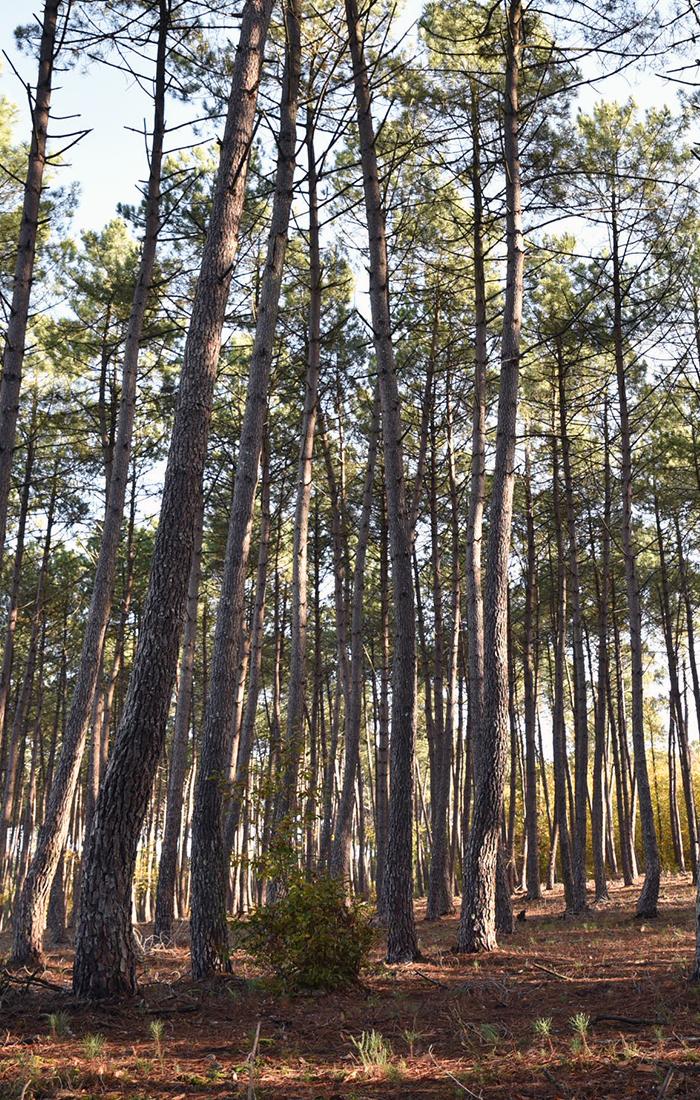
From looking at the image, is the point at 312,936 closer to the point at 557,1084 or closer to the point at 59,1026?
the point at 59,1026

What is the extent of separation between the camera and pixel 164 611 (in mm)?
5852

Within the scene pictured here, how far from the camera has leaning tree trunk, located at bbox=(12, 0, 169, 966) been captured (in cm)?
897

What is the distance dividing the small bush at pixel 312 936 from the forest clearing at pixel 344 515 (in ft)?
0.09

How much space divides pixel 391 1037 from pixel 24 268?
7.49 m

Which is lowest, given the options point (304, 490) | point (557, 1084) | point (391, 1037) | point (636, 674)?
point (391, 1037)

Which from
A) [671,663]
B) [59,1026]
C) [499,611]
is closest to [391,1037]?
[59,1026]

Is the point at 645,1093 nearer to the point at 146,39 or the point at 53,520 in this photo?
the point at 146,39

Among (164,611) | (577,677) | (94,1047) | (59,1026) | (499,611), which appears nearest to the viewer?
(94,1047)

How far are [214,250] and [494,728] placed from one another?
5.27 meters

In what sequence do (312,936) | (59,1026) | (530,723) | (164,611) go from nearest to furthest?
1. (59,1026)
2. (164,611)
3. (312,936)
4. (530,723)

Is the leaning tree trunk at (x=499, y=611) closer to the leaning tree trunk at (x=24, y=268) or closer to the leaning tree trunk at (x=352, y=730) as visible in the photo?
the leaning tree trunk at (x=352, y=730)

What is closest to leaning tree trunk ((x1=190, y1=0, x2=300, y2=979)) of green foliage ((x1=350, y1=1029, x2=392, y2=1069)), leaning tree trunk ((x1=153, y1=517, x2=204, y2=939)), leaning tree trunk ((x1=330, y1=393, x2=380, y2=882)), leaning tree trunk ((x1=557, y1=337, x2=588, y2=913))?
green foliage ((x1=350, y1=1029, x2=392, y2=1069))

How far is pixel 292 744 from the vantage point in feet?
24.3

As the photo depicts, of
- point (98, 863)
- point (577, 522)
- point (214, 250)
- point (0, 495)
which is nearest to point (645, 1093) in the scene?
point (98, 863)
